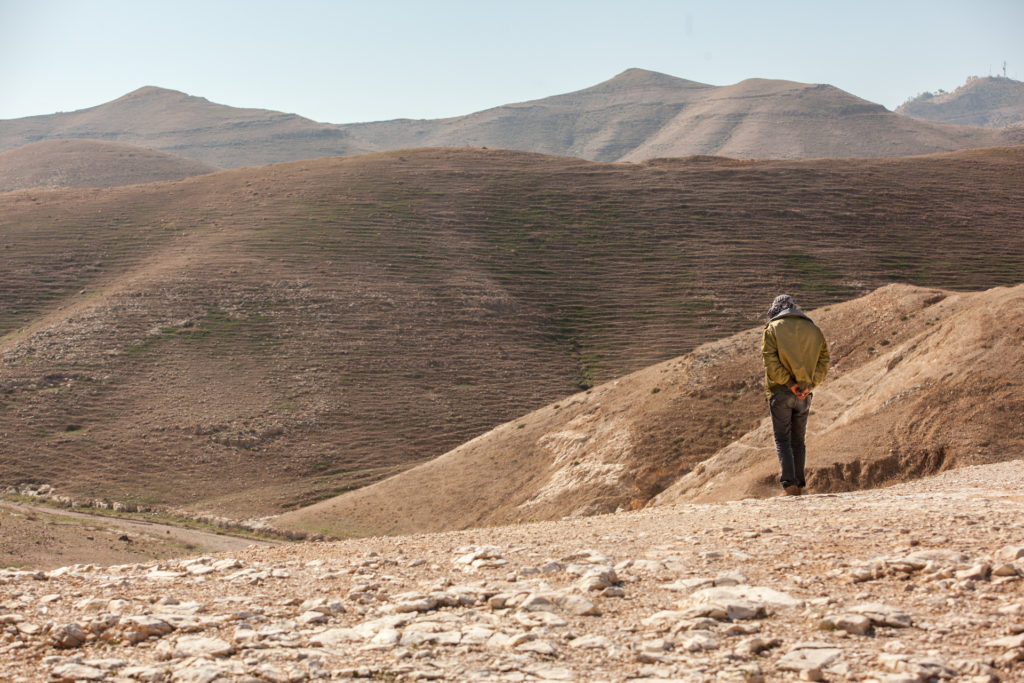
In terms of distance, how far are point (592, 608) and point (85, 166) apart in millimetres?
133913

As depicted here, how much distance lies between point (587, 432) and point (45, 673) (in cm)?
1571

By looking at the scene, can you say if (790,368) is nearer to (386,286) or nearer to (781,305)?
(781,305)

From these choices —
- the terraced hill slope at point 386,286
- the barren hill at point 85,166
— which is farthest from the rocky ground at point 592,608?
the barren hill at point 85,166

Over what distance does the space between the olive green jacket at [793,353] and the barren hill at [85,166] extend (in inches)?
4779

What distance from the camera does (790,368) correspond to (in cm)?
845

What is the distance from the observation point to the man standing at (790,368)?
27.5 ft

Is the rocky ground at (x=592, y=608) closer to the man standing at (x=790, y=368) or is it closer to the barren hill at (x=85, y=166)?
the man standing at (x=790, y=368)

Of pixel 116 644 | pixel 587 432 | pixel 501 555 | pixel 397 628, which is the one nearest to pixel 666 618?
pixel 397 628

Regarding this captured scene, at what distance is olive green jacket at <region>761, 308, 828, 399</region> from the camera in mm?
8375

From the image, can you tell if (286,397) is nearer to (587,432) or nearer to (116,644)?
(587,432)

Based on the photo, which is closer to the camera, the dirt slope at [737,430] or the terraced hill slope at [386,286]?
the dirt slope at [737,430]

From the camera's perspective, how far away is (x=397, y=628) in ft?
16.9

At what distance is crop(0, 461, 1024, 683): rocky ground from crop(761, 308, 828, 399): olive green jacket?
4.95ft

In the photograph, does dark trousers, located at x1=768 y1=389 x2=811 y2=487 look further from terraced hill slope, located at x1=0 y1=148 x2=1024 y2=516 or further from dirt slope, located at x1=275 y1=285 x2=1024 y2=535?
terraced hill slope, located at x1=0 y1=148 x2=1024 y2=516
